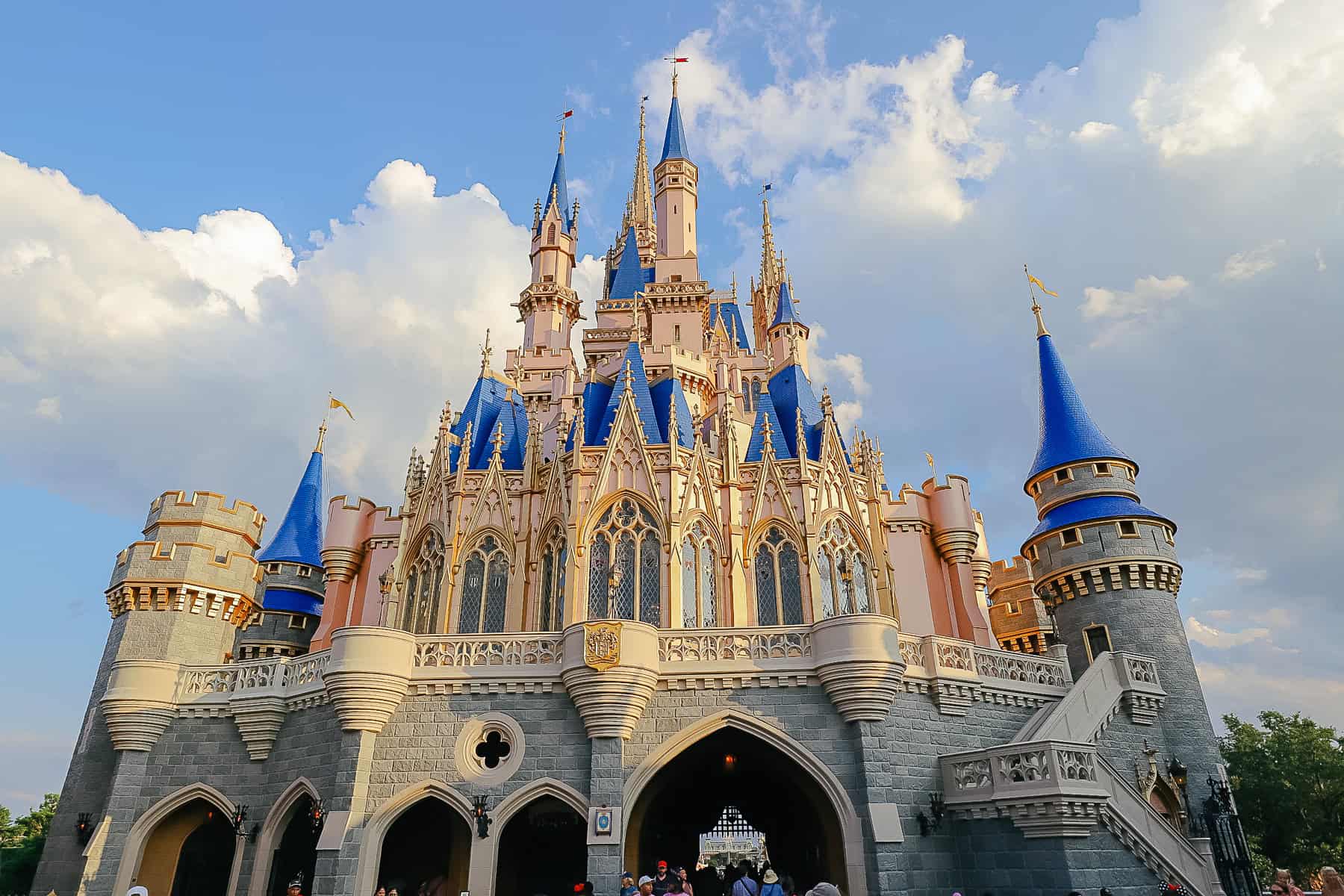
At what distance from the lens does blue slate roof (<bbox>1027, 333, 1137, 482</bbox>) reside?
2775 cm

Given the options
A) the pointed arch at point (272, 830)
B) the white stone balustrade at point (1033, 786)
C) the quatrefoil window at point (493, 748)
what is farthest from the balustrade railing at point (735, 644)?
the pointed arch at point (272, 830)

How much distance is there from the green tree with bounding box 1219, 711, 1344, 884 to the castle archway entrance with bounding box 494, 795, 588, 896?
90.3 feet

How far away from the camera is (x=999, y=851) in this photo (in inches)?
605

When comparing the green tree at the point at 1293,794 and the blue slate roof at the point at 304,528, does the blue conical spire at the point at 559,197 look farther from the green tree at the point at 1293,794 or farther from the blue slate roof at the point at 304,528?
the green tree at the point at 1293,794

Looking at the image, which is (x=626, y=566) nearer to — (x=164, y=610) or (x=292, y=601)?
(x=164, y=610)

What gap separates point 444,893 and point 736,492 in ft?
41.2

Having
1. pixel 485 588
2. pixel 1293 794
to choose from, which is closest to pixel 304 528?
pixel 485 588

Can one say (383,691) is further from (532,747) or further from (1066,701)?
(1066,701)

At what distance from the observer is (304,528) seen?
34375mm

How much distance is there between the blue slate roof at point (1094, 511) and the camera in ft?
85.4

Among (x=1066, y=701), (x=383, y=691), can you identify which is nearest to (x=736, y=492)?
(x=1066, y=701)

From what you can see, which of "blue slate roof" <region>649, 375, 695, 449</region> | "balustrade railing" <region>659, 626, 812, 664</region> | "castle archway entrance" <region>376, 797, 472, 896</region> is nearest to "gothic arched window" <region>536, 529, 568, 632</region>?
"blue slate roof" <region>649, 375, 695, 449</region>

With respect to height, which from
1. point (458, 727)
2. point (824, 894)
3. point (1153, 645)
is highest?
point (1153, 645)

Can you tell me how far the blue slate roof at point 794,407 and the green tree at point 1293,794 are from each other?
22960 mm
